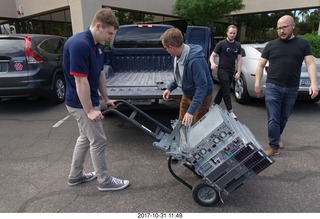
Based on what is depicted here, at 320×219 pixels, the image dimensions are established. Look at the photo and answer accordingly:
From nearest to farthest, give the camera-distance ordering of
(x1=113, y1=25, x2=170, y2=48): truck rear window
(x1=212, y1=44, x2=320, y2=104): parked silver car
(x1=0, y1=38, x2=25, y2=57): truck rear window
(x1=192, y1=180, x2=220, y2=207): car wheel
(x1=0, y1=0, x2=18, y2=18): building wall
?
(x1=192, y1=180, x2=220, y2=207): car wheel, (x1=0, y1=38, x2=25, y2=57): truck rear window, (x1=212, y1=44, x2=320, y2=104): parked silver car, (x1=113, y1=25, x2=170, y2=48): truck rear window, (x1=0, y1=0, x2=18, y2=18): building wall

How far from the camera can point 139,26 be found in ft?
18.7

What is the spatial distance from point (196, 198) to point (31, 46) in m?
4.77

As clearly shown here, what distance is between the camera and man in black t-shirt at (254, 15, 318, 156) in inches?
126

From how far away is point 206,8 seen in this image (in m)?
14.0

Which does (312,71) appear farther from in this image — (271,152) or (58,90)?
(58,90)

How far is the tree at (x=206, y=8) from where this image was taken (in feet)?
45.1

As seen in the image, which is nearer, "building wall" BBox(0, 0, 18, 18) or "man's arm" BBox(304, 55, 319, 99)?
"man's arm" BBox(304, 55, 319, 99)

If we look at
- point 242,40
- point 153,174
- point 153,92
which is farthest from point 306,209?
point 242,40

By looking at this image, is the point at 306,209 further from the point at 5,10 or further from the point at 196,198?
the point at 5,10

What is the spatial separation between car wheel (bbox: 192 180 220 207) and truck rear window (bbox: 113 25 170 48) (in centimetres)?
396

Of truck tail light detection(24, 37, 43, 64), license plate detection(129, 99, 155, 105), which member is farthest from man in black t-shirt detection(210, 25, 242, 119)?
truck tail light detection(24, 37, 43, 64)

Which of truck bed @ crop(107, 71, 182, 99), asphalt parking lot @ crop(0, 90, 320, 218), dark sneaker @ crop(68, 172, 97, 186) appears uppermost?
truck bed @ crop(107, 71, 182, 99)

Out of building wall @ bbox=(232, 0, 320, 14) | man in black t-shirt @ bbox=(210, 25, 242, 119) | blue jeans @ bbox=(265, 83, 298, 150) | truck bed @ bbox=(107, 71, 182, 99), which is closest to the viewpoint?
blue jeans @ bbox=(265, 83, 298, 150)

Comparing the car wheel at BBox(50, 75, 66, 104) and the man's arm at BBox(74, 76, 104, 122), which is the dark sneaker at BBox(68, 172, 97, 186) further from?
the car wheel at BBox(50, 75, 66, 104)
